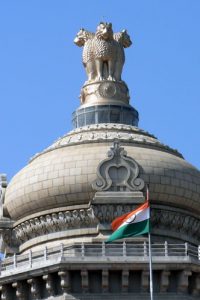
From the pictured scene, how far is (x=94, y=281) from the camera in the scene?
70562mm

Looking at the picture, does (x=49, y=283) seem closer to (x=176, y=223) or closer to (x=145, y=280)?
(x=145, y=280)

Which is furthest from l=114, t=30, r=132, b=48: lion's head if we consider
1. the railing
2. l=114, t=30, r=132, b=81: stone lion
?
the railing

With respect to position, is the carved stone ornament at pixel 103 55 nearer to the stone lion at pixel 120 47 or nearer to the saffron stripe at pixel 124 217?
the stone lion at pixel 120 47

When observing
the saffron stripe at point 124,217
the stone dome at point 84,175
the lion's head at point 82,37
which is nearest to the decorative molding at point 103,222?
the stone dome at point 84,175

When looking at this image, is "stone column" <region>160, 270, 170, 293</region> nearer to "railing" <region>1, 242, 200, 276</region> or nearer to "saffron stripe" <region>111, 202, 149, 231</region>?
"railing" <region>1, 242, 200, 276</region>

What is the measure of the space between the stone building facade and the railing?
5cm

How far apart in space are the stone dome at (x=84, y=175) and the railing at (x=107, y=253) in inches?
180

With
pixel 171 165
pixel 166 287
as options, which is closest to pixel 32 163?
pixel 171 165

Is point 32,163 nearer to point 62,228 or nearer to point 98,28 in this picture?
point 62,228

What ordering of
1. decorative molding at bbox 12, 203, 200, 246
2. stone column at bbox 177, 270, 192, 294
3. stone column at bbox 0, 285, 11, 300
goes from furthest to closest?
decorative molding at bbox 12, 203, 200, 246 < stone column at bbox 0, 285, 11, 300 < stone column at bbox 177, 270, 192, 294

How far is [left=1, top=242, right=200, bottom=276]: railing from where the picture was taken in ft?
231

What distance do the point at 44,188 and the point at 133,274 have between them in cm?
880

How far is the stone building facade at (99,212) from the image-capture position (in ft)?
231

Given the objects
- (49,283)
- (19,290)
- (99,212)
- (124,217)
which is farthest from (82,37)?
(49,283)
